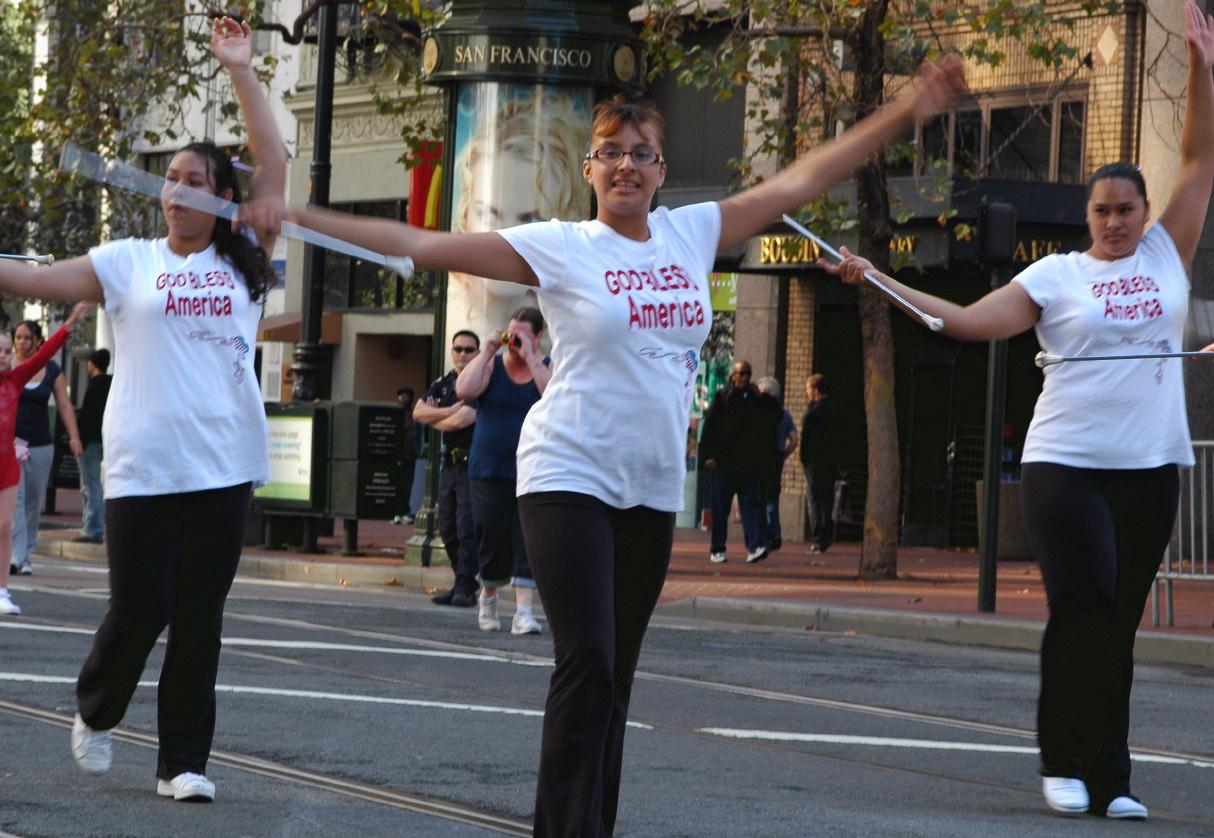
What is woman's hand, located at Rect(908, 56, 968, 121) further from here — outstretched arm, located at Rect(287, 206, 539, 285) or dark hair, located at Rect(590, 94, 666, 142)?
outstretched arm, located at Rect(287, 206, 539, 285)

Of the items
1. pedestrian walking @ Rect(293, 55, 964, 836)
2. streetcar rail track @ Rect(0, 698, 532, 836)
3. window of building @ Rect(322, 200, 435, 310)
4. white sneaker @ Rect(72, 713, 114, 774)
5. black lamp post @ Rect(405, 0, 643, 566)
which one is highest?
black lamp post @ Rect(405, 0, 643, 566)

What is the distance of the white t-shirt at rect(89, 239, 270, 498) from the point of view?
602 cm

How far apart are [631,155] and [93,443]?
1507 cm

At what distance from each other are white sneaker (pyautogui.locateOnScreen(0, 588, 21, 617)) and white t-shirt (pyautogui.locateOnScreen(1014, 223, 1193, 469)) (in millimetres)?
7242

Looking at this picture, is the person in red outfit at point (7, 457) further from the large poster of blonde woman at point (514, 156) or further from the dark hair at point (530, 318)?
the large poster of blonde woman at point (514, 156)

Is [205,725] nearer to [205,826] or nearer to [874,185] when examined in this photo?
[205,826]

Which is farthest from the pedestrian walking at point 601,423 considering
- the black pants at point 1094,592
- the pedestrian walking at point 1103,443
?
the black pants at point 1094,592

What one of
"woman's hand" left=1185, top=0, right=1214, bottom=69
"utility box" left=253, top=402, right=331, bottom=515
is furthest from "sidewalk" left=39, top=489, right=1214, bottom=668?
"woman's hand" left=1185, top=0, right=1214, bottom=69

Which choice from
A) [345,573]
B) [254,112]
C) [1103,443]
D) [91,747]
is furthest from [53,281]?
[345,573]

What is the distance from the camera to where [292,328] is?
109ft

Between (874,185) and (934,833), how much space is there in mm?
11625

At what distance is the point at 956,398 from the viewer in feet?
76.2

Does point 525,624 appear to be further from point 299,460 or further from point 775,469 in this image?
point 775,469

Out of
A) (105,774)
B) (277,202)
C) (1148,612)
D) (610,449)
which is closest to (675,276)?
(610,449)
